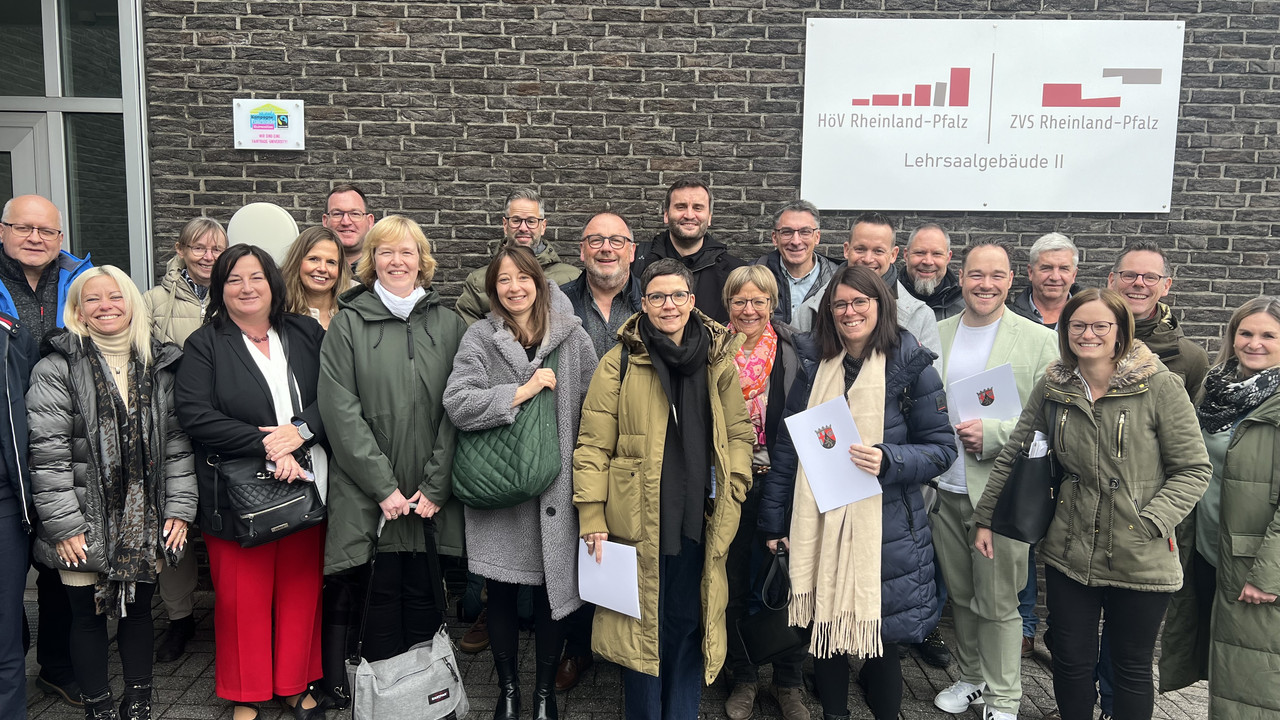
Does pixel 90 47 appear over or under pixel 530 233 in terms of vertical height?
over

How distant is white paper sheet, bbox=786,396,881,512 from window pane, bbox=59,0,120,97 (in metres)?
5.24

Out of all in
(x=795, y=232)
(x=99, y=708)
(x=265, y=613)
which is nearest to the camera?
(x=99, y=708)

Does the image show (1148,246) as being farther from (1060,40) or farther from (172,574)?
(172,574)

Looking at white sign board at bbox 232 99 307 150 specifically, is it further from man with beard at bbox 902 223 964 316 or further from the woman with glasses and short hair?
the woman with glasses and short hair

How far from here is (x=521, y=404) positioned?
3.21 m

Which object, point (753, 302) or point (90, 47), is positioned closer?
point (753, 302)

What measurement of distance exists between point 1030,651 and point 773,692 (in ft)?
5.85

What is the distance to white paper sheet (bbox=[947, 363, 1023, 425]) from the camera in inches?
138

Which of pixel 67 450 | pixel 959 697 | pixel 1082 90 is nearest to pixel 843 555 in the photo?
pixel 959 697

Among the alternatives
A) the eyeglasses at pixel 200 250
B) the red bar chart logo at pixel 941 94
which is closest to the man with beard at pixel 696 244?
the red bar chart logo at pixel 941 94

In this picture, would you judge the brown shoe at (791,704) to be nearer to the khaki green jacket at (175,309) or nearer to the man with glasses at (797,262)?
the man with glasses at (797,262)

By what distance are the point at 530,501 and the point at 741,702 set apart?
1483 millimetres

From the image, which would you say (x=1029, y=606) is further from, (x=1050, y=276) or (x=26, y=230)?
(x=26, y=230)

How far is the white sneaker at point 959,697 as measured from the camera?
3.77m
